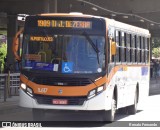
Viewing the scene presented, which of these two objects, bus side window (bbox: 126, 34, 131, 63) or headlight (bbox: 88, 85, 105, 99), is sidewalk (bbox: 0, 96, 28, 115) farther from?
headlight (bbox: 88, 85, 105, 99)

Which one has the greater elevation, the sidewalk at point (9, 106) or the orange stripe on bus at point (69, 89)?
the orange stripe on bus at point (69, 89)

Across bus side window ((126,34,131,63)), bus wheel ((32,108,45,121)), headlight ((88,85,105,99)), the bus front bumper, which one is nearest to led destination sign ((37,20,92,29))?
headlight ((88,85,105,99))

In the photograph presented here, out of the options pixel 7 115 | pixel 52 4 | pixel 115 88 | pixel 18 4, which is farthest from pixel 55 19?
pixel 18 4

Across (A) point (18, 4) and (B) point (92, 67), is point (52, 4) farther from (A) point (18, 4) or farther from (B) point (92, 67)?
(B) point (92, 67)

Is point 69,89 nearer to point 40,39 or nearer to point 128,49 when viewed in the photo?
point 40,39

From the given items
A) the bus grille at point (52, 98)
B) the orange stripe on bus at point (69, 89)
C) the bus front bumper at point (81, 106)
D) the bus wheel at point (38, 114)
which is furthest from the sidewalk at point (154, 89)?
the bus grille at point (52, 98)

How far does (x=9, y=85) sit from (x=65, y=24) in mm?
8768

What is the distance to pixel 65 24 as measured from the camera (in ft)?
50.1

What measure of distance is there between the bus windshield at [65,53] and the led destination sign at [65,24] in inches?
10.7

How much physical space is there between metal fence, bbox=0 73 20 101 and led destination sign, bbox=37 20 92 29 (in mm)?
6935

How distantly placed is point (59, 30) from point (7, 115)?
4.29 metres

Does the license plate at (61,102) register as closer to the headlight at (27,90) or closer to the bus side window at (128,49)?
the headlight at (27,90)

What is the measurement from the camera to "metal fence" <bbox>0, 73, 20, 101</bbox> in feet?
73.7

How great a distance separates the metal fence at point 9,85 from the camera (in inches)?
884
